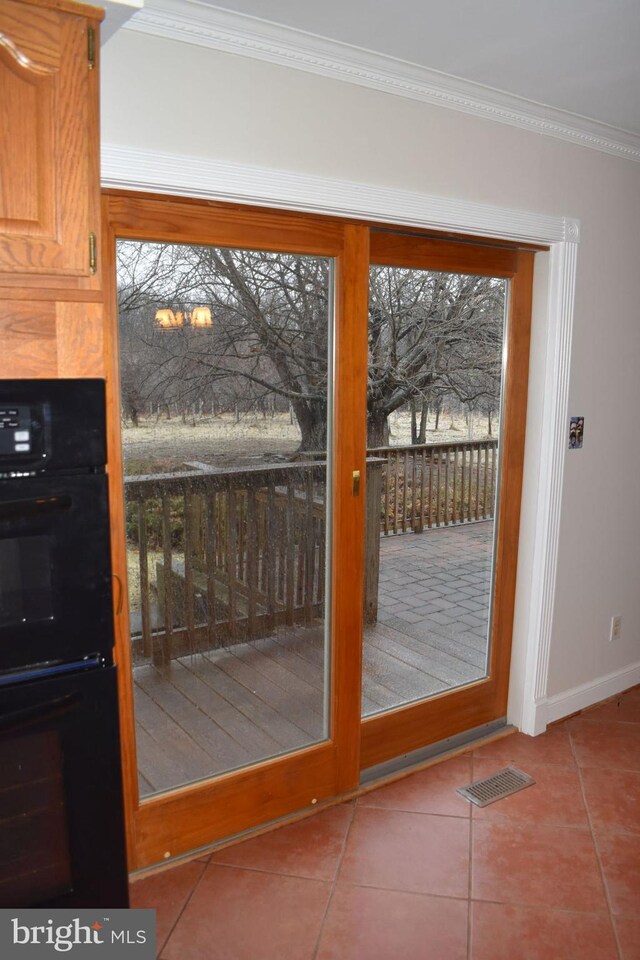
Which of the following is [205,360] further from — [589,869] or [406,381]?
[589,869]

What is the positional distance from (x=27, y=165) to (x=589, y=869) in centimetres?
244

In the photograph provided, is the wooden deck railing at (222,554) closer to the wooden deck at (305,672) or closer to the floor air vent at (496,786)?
the wooden deck at (305,672)

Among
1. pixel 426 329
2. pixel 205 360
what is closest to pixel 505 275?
pixel 426 329

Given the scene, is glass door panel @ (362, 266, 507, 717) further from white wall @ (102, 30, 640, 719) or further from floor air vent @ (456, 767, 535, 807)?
floor air vent @ (456, 767, 535, 807)

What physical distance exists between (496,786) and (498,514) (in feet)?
3.40

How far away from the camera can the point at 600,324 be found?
2.98 m

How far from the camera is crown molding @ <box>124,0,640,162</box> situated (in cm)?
186

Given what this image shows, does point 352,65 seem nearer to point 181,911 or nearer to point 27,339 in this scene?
point 27,339

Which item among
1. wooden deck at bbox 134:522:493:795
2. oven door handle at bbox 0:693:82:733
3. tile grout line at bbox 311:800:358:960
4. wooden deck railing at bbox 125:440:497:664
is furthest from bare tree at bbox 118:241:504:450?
tile grout line at bbox 311:800:358:960

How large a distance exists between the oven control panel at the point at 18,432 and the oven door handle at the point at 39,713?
0.48 meters

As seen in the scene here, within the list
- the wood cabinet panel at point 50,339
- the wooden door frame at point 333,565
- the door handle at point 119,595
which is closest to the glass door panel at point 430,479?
the wooden door frame at point 333,565

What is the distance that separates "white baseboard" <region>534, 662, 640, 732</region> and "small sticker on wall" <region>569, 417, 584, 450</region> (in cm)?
109

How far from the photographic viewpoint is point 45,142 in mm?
1309

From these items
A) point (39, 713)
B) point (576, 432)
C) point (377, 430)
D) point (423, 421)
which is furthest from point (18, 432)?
point (576, 432)
